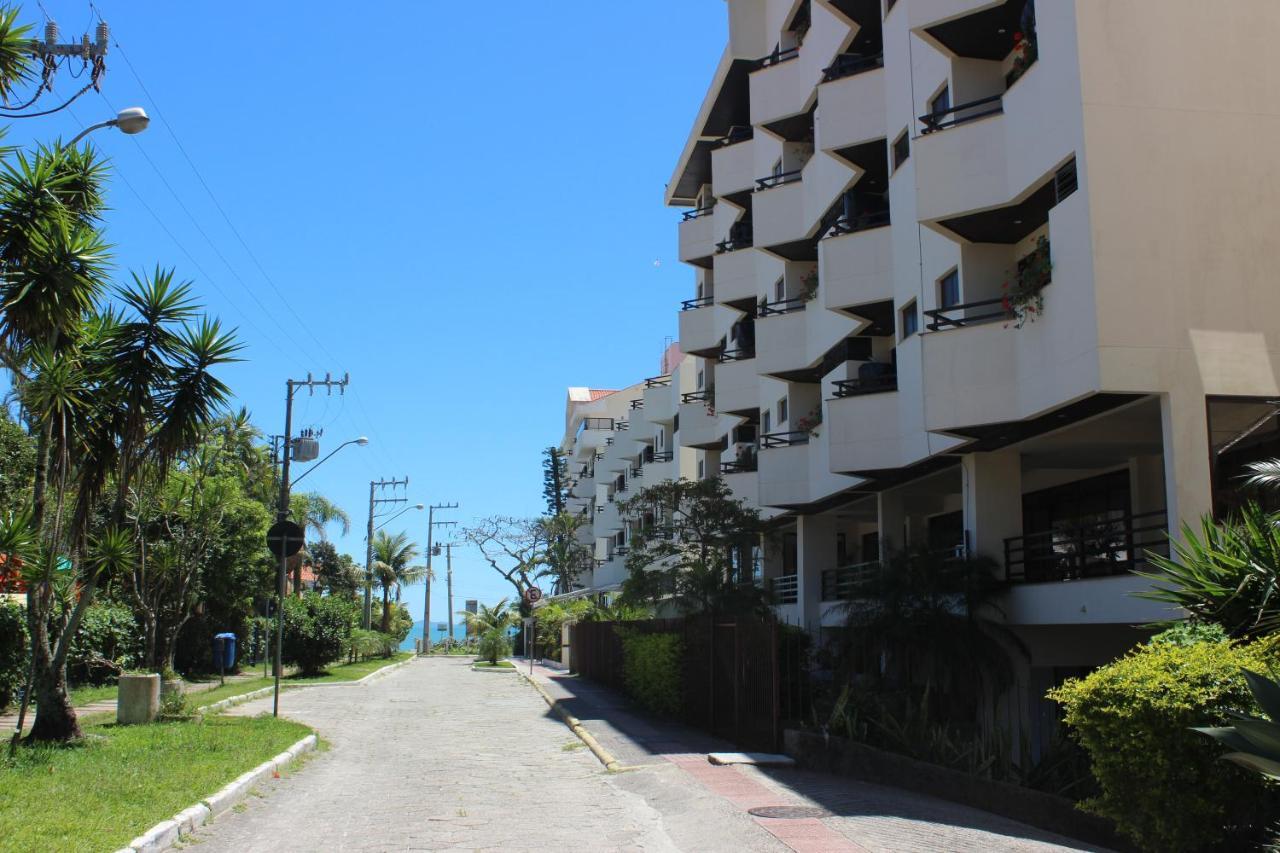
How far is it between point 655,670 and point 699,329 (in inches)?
791

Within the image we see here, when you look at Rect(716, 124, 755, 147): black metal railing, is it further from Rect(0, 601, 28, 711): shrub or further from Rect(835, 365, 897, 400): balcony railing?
Rect(0, 601, 28, 711): shrub

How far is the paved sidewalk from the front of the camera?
9.51 meters

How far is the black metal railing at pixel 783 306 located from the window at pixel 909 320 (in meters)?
6.35

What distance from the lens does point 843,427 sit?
23172 millimetres

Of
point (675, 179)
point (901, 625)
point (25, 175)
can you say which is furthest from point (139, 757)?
point (675, 179)

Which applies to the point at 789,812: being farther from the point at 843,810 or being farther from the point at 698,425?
the point at 698,425

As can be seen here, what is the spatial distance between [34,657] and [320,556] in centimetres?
6457

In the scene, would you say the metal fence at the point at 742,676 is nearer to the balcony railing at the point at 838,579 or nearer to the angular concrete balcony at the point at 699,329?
the balcony railing at the point at 838,579

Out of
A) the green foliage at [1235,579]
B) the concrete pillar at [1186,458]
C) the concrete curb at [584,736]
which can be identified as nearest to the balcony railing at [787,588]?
the concrete curb at [584,736]

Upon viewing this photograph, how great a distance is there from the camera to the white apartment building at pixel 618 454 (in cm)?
5088

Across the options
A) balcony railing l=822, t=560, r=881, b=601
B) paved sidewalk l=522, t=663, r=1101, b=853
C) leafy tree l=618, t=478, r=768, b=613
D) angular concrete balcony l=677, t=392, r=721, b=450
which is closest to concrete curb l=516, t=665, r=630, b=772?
paved sidewalk l=522, t=663, r=1101, b=853

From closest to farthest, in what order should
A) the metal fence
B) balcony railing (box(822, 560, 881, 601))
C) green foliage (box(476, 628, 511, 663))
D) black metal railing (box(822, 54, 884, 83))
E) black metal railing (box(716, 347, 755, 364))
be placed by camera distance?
the metal fence
black metal railing (box(822, 54, 884, 83))
balcony railing (box(822, 560, 881, 601))
black metal railing (box(716, 347, 755, 364))
green foliage (box(476, 628, 511, 663))

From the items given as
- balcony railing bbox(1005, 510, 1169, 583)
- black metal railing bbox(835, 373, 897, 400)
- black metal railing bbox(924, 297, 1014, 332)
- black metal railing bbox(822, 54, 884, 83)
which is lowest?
balcony railing bbox(1005, 510, 1169, 583)

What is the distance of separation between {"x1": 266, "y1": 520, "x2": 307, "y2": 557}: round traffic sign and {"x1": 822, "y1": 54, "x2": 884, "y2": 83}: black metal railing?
1419cm
